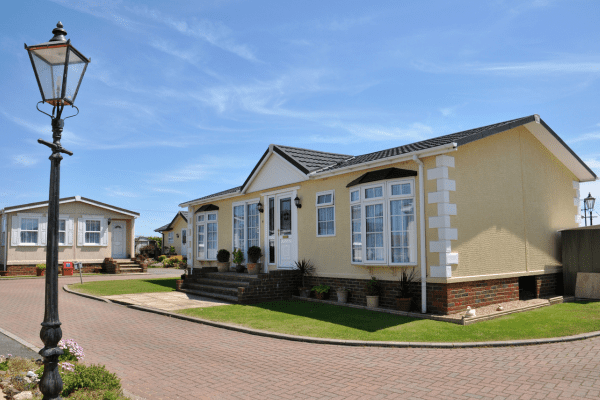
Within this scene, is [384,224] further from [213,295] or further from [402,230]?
[213,295]

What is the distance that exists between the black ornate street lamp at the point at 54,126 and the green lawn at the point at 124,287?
12.4m

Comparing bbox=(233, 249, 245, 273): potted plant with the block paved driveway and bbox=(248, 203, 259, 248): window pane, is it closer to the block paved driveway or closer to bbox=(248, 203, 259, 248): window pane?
bbox=(248, 203, 259, 248): window pane

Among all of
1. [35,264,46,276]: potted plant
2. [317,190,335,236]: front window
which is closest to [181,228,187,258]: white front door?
[35,264,46,276]: potted plant

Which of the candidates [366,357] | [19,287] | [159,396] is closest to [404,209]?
[366,357]

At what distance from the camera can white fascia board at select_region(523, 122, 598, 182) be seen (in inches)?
527

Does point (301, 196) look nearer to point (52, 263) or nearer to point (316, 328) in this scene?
point (316, 328)

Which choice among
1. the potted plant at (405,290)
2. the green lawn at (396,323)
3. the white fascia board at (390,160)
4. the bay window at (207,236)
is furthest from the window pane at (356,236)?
the bay window at (207,236)

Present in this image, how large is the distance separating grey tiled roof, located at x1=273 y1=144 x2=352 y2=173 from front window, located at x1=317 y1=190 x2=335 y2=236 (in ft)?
3.51

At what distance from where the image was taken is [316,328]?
376 inches

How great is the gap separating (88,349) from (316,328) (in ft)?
14.3

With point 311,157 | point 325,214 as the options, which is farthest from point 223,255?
point 325,214

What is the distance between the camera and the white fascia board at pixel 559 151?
527 inches

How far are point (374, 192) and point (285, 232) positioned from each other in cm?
438

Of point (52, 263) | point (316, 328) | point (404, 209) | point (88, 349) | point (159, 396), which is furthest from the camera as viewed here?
point (404, 209)
